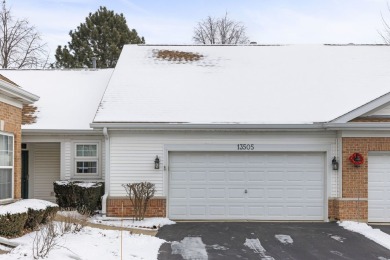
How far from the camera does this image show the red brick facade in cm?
1530

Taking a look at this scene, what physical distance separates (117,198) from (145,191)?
1.10 metres

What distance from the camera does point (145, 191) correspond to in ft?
49.6

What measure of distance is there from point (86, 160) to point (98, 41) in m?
23.2

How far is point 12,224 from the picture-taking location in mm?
10664

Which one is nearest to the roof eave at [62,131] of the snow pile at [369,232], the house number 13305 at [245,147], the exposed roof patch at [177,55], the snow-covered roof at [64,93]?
the snow-covered roof at [64,93]

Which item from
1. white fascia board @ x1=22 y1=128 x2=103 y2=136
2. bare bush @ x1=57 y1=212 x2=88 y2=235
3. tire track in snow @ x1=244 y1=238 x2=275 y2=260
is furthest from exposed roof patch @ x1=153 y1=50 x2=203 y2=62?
bare bush @ x1=57 y1=212 x2=88 y2=235

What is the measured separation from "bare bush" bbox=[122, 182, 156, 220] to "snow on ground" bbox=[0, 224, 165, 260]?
8.14ft

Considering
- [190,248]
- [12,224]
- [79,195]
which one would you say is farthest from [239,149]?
[12,224]

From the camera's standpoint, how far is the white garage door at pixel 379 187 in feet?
51.0

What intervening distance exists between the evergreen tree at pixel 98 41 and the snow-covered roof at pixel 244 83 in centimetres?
1797

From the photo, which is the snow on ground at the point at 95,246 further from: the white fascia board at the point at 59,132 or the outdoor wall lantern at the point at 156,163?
the white fascia board at the point at 59,132

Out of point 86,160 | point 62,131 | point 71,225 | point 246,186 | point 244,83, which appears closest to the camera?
point 71,225

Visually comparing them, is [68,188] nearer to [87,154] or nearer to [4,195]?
[87,154]

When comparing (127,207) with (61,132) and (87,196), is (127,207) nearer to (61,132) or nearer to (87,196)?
(87,196)
